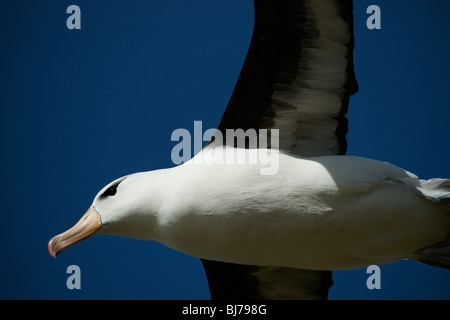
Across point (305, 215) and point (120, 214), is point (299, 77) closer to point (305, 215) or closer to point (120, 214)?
point (305, 215)

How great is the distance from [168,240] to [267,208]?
1.02 m

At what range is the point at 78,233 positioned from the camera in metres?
6.60

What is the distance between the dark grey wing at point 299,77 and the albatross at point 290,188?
1 cm

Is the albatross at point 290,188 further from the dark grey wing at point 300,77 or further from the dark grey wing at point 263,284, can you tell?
the dark grey wing at point 263,284

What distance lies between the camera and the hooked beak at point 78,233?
21.4ft

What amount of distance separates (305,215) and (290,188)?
30 cm

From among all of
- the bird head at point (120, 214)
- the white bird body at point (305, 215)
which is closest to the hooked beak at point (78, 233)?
the bird head at point (120, 214)

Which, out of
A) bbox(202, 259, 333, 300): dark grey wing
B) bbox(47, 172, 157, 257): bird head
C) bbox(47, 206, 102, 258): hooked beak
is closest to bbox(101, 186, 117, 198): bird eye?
bbox(47, 172, 157, 257): bird head

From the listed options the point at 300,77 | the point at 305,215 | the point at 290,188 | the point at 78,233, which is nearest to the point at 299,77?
the point at 300,77

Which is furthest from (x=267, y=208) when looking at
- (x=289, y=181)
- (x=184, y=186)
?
(x=184, y=186)

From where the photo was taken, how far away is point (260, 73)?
20.7 ft

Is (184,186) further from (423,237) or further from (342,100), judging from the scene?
(423,237)

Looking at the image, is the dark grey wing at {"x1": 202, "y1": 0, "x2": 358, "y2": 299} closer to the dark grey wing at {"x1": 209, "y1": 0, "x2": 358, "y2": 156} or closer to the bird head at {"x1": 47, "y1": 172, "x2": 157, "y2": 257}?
the dark grey wing at {"x1": 209, "y1": 0, "x2": 358, "y2": 156}

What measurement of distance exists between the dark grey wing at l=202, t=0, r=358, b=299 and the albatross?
0.01 metres
